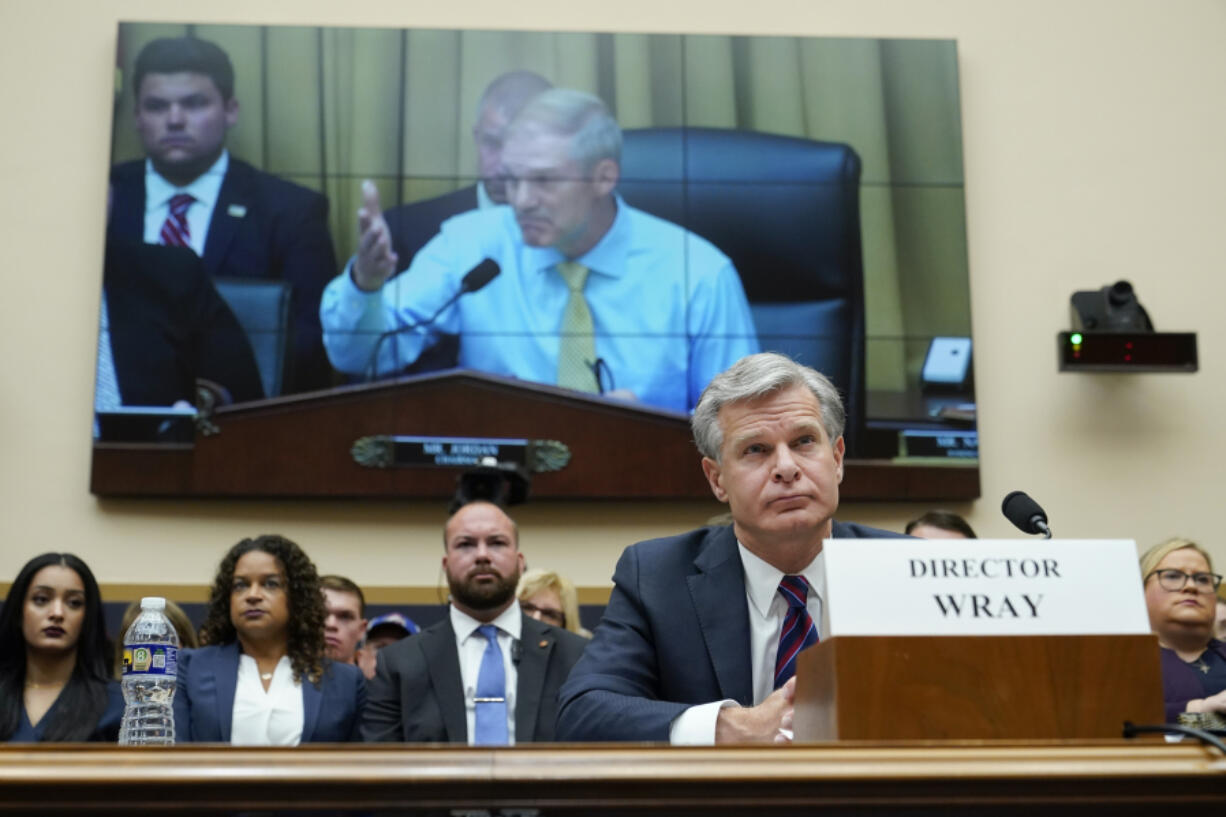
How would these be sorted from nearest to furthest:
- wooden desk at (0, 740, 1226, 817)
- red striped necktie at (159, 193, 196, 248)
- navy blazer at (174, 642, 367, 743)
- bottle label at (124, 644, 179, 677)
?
wooden desk at (0, 740, 1226, 817), bottle label at (124, 644, 179, 677), navy blazer at (174, 642, 367, 743), red striped necktie at (159, 193, 196, 248)

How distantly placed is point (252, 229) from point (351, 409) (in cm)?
98

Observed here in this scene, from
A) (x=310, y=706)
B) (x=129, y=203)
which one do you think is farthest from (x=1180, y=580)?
(x=129, y=203)

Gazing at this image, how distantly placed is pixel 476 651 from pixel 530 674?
0.58 feet

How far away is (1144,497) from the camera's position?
21.7 ft

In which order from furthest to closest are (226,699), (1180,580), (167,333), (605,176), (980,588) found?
(605,176)
(167,333)
(1180,580)
(226,699)
(980,588)

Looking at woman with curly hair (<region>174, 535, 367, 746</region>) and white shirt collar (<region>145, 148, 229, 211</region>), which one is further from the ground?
white shirt collar (<region>145, 148, 229, 211</region>)

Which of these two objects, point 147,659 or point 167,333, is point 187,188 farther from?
point 147,659

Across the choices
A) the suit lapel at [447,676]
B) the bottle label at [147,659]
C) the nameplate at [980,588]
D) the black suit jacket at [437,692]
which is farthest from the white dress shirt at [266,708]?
the nameplate at [980,588]

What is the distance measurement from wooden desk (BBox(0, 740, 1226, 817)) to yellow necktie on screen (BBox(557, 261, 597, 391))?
16.6ft

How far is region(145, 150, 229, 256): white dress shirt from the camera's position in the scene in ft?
20.7

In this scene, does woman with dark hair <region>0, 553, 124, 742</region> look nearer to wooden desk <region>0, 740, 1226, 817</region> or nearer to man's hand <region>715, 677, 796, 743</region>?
man's hand <region>715, 677, 796, 743</region>

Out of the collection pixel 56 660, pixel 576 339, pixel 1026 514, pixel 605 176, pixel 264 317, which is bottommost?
pixel 56 660

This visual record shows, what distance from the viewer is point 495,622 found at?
3.79 m

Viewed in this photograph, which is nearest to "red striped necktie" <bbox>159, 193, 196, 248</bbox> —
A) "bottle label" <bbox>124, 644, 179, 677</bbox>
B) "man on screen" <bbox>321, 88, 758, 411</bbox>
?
"man on screen" <bbox>321, 88, 758, 411</bbox>
